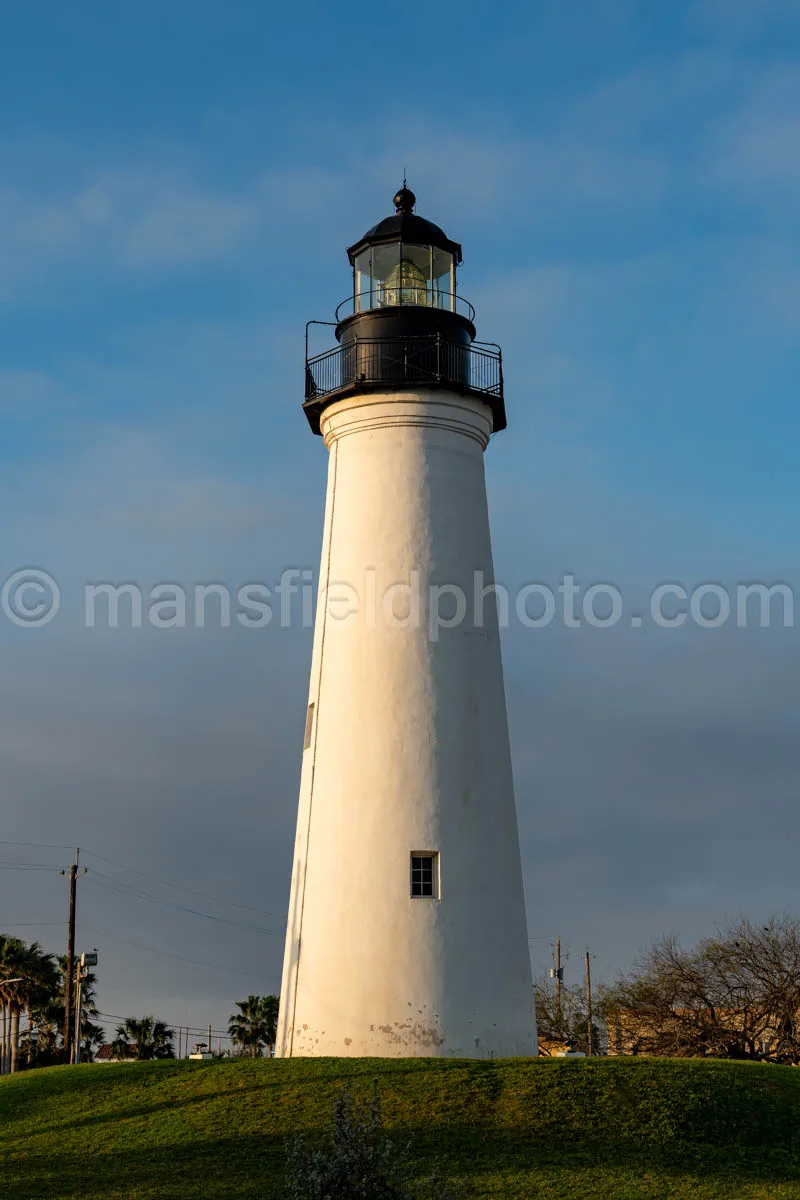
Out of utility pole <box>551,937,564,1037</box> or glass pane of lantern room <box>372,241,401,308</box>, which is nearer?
glass pane of lantern room <box>372,241,401,308</box>

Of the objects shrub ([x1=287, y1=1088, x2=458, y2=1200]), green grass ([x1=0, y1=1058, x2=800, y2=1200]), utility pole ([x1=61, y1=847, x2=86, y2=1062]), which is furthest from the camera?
utility pole ([x1=61, y1=847, x2=86, y2=1062])

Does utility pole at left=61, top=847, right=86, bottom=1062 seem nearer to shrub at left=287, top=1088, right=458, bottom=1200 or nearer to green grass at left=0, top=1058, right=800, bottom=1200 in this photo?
green grass at left=0, top=1058, right=800, bottom=1200

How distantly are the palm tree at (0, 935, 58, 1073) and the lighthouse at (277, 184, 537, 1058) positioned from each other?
27.7m

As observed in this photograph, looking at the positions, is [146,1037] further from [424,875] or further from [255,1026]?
[424,875]

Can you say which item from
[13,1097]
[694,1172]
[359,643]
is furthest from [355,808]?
Answer: [694,1172]

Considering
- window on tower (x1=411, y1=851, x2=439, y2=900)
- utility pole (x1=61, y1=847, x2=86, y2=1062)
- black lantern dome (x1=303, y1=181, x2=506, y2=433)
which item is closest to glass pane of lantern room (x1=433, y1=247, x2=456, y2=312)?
black lantern dome (x1=303, y1=181, x2=506, y2=433)

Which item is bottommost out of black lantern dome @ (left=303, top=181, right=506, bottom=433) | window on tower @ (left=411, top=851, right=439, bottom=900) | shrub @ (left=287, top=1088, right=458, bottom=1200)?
shrub @ (left=287, top=1088, right=458, bottom=1200)

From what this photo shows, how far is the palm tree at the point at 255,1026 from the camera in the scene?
176ft

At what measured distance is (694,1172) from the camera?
1817cm

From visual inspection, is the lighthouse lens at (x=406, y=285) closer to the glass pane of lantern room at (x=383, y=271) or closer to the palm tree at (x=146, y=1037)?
the glass pane of lantern room at (x=383, y=271)

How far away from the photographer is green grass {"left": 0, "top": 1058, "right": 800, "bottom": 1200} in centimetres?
1753

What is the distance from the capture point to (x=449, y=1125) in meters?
19.2

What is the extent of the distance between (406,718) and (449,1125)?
7560mm

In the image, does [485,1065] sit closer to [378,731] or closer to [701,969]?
[378,731]
